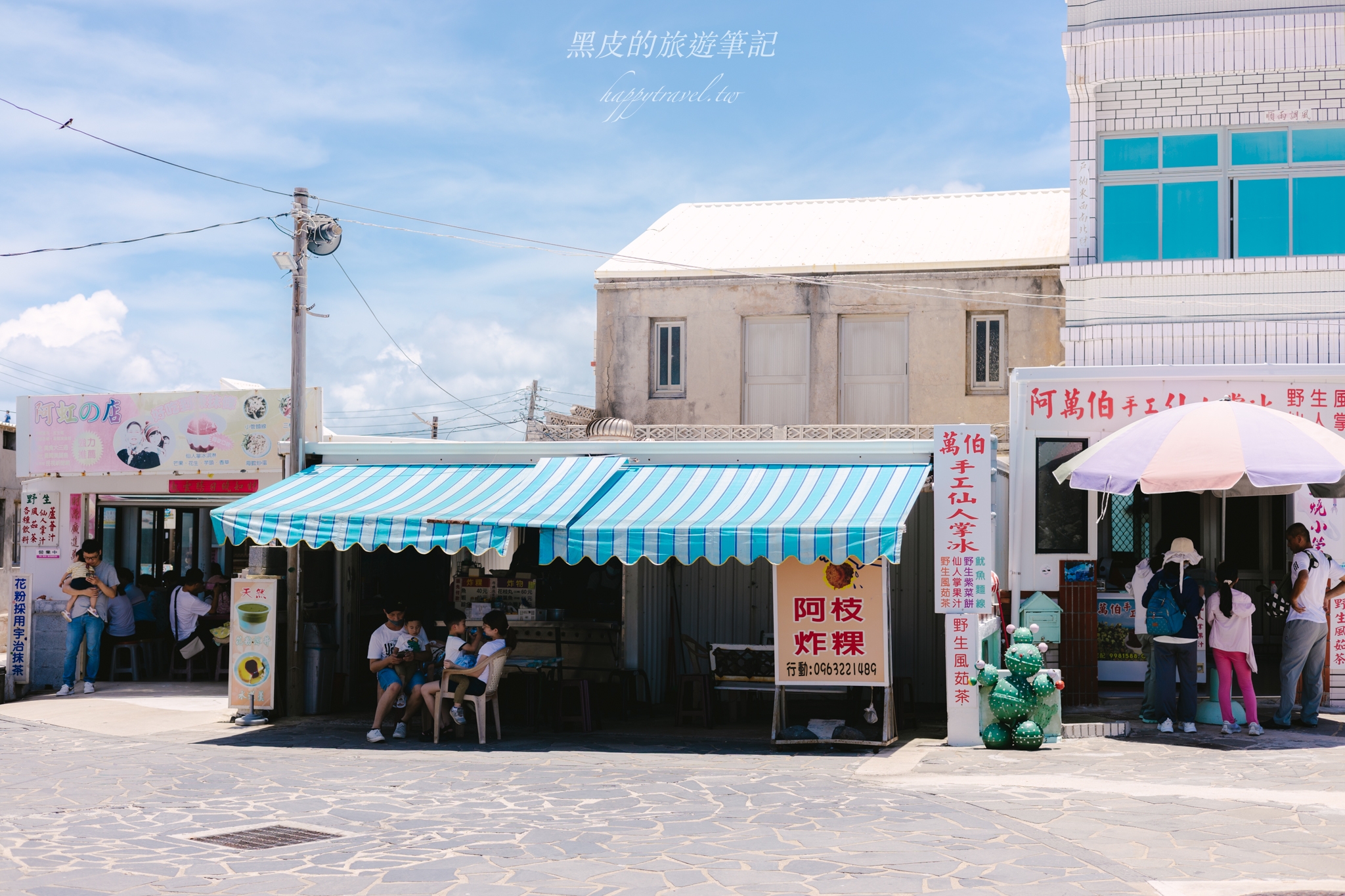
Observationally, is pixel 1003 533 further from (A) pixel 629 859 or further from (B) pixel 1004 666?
(A) pixel 629 859

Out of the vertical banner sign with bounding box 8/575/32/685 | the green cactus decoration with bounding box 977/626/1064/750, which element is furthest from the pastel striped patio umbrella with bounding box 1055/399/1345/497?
the vertical banner sign with bounding box 8/575/32/685

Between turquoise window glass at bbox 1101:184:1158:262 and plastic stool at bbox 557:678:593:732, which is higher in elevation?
turquoise window glass at bbox 1101:184:1158:262

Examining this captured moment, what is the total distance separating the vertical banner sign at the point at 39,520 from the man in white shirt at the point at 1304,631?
48.4 ft

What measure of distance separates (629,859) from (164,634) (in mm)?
12135

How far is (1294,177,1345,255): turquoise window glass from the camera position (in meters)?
14.7

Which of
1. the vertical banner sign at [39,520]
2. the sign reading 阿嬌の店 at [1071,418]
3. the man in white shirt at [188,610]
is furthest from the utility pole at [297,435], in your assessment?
the sign reading 阿嬌の店 at [1071,418]

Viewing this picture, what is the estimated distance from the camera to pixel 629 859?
695cm

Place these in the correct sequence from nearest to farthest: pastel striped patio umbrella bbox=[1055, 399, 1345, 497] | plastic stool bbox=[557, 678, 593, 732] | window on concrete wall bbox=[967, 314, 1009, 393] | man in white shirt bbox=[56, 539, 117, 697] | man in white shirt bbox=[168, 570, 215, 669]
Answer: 1. pastel striped patio umbrella bbox=[1055, 399, 1345, 497]
2. plastic stool bbox=[557, 678, 593, 732]
3. man in white shirt bbox=[56, 539, 117, 697]
4. man in white shirt bbox=[168, 570, 215, 669]
5. window on concrete wall bbox=[967, 314, 1009, 393]

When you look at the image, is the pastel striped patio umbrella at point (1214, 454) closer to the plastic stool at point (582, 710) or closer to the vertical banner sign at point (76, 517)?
the plastic stool at point (582, 710)

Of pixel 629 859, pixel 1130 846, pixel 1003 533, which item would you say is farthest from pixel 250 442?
pixel 1130 846

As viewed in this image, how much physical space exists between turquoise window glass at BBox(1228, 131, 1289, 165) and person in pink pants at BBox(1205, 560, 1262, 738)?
5.81 metres

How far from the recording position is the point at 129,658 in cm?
1675

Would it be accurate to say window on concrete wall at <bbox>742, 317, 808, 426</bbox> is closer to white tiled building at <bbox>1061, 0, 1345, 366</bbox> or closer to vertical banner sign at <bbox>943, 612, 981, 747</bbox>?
white tiled building at <bbox>1061, 0, 1345, 366</bbox>

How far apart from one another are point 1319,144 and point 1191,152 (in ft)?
4.66
